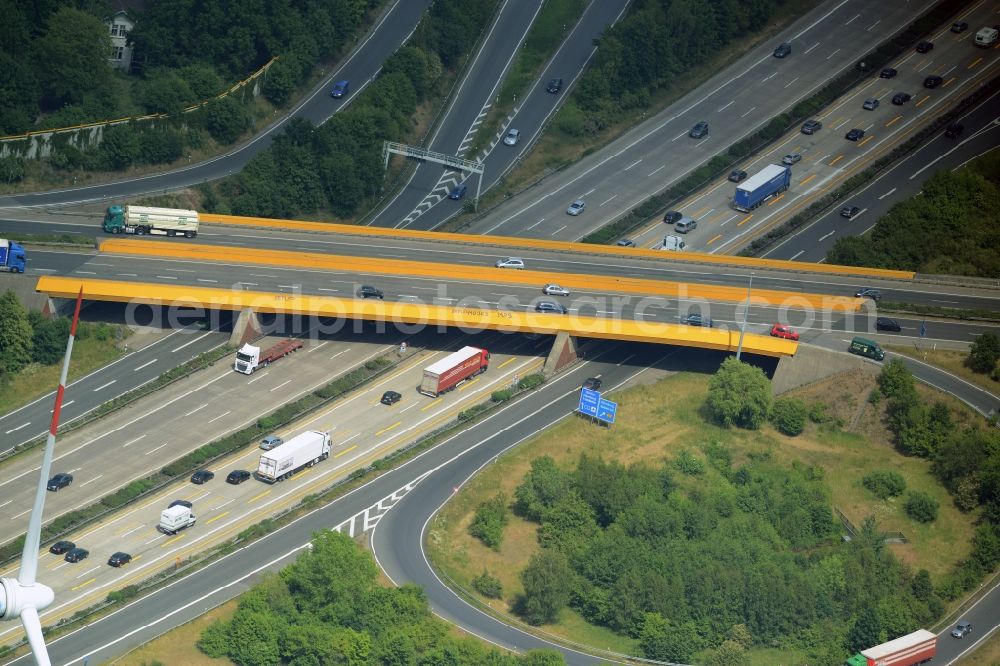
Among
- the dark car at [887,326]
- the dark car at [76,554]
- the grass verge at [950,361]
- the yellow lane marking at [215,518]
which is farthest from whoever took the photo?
the dark car at [887,326]

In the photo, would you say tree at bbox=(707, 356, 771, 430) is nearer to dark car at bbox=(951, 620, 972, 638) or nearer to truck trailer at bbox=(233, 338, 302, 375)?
dark car at bbox=(951, 620, 972, 638)

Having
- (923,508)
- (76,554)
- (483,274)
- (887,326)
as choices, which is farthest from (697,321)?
(76,554)

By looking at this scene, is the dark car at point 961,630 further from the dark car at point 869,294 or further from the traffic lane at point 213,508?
the traffic lane at point 213,508

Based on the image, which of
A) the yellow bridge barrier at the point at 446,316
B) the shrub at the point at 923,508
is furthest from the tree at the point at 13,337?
the shrub at the point at 923,508

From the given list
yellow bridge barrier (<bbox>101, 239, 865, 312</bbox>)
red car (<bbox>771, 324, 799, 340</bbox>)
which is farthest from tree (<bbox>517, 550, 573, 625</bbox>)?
yellow bridge barrier (<bbox>101, 239, 865, 312</bbox>)

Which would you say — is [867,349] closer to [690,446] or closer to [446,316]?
[690,446]

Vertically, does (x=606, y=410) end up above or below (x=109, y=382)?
above
